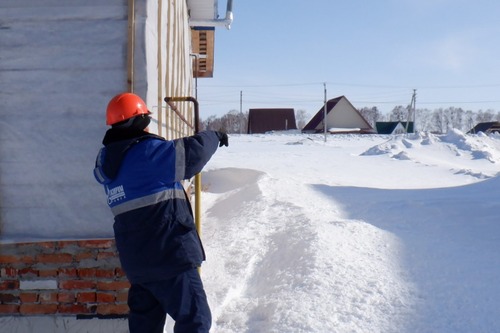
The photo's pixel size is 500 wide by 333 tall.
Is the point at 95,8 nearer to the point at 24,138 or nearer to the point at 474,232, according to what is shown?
the point at 24,138

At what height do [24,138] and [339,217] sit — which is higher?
[24,138]

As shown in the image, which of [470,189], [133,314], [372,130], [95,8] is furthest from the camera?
[372,130]

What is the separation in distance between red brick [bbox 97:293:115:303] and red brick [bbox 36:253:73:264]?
36cm

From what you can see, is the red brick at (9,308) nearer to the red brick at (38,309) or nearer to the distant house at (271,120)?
the red brick at (38,309)

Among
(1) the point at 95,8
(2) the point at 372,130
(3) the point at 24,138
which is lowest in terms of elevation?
(2) the point at 372,130

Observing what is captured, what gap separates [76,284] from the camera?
4.12 metres

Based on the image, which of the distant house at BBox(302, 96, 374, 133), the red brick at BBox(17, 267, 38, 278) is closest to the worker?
the red brick at BBox(17, 267, 38, 278)

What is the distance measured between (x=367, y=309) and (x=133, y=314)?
6.39ft

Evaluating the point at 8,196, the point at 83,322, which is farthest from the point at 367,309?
the point at 8,196

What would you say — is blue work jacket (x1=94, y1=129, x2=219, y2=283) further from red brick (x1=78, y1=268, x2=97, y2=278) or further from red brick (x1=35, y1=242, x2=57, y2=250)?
red brick (x1=35, y1=242, x2=57, y2=250)

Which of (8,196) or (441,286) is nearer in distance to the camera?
(8,196)

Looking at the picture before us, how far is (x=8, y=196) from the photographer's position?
407cm

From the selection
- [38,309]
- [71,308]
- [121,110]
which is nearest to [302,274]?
[71,308]

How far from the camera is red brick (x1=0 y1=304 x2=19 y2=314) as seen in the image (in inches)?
162
